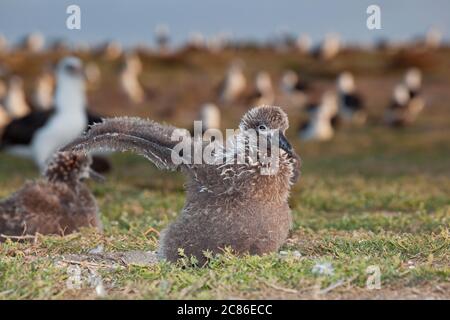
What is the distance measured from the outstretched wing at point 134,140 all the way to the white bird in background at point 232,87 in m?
28.0

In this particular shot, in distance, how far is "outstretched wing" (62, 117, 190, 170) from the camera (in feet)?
20.8

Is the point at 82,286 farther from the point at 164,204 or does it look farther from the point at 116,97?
the point at 116,97

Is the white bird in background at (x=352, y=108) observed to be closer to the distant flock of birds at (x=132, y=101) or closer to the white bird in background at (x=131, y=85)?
the distant flock of birds at (x=132, y=101)

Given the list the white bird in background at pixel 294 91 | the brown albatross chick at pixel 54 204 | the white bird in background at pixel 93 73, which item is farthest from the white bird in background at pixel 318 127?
the white bird in background at pixel 93 73

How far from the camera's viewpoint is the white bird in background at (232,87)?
3503 centimetres

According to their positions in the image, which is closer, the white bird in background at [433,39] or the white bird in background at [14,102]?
the white bird in background at [14,102]

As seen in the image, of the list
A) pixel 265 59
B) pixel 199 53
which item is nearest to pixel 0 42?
pixel 199 53

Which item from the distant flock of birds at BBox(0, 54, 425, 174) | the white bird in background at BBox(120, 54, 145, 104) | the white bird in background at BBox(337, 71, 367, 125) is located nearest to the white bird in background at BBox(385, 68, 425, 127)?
the distant flock of birds at BBox(0, 54, 425, 174)

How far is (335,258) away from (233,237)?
826mm

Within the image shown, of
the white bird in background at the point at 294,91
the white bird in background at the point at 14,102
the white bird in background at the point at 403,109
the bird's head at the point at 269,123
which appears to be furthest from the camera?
the white bird in background at the point at 294,91

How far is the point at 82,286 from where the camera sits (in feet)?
18.1

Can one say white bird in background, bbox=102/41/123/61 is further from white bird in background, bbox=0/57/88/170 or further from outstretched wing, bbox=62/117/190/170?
outstretched wing, bbox=62/117/190/170

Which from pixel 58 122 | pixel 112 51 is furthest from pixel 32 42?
pixel 58 122

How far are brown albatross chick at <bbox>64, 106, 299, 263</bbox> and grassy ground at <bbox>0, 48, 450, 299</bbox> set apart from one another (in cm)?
19
